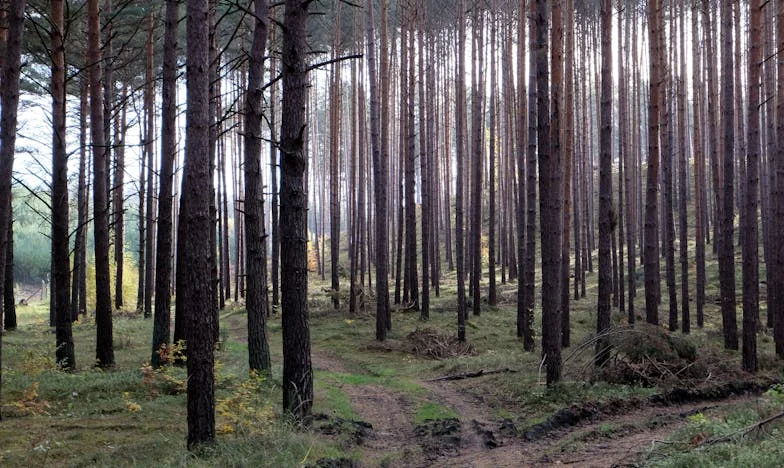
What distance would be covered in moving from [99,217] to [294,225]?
19.4 feet

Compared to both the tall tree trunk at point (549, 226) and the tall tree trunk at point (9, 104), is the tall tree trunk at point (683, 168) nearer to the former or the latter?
the tall tree trunk at point (549, 226)

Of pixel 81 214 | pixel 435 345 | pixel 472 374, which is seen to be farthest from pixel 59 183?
pixel 435 345

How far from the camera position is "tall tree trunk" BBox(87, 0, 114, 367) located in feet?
36.3

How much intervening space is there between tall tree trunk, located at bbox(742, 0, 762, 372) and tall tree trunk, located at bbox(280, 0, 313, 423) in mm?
8575

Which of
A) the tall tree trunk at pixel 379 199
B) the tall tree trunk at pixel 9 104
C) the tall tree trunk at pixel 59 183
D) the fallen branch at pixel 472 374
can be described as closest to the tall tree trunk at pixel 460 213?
the tall tree trunk at pixel 379 199

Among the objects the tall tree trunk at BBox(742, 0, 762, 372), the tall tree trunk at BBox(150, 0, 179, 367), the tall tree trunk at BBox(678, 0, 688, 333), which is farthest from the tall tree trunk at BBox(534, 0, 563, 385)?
the tall tree trunk at BBox(678, 0, 688, 333)

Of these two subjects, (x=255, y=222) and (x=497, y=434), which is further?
(x=255, y=222)

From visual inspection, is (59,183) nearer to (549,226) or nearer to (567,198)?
(549,226)

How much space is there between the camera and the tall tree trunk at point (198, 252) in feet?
19.6

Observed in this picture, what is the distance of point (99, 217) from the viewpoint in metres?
11.1

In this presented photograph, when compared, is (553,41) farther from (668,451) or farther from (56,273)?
(56,273)

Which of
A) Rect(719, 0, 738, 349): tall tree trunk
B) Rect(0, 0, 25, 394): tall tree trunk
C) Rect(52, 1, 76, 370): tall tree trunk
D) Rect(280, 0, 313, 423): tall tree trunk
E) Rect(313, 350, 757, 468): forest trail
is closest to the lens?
Rect(313, 350, 757, 468): forest trail

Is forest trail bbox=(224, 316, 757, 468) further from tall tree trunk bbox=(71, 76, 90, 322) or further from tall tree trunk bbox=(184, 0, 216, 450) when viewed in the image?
tall tree trunk bbox=(71, 76, 90, 322)

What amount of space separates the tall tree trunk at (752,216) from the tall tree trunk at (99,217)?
11.9 m
